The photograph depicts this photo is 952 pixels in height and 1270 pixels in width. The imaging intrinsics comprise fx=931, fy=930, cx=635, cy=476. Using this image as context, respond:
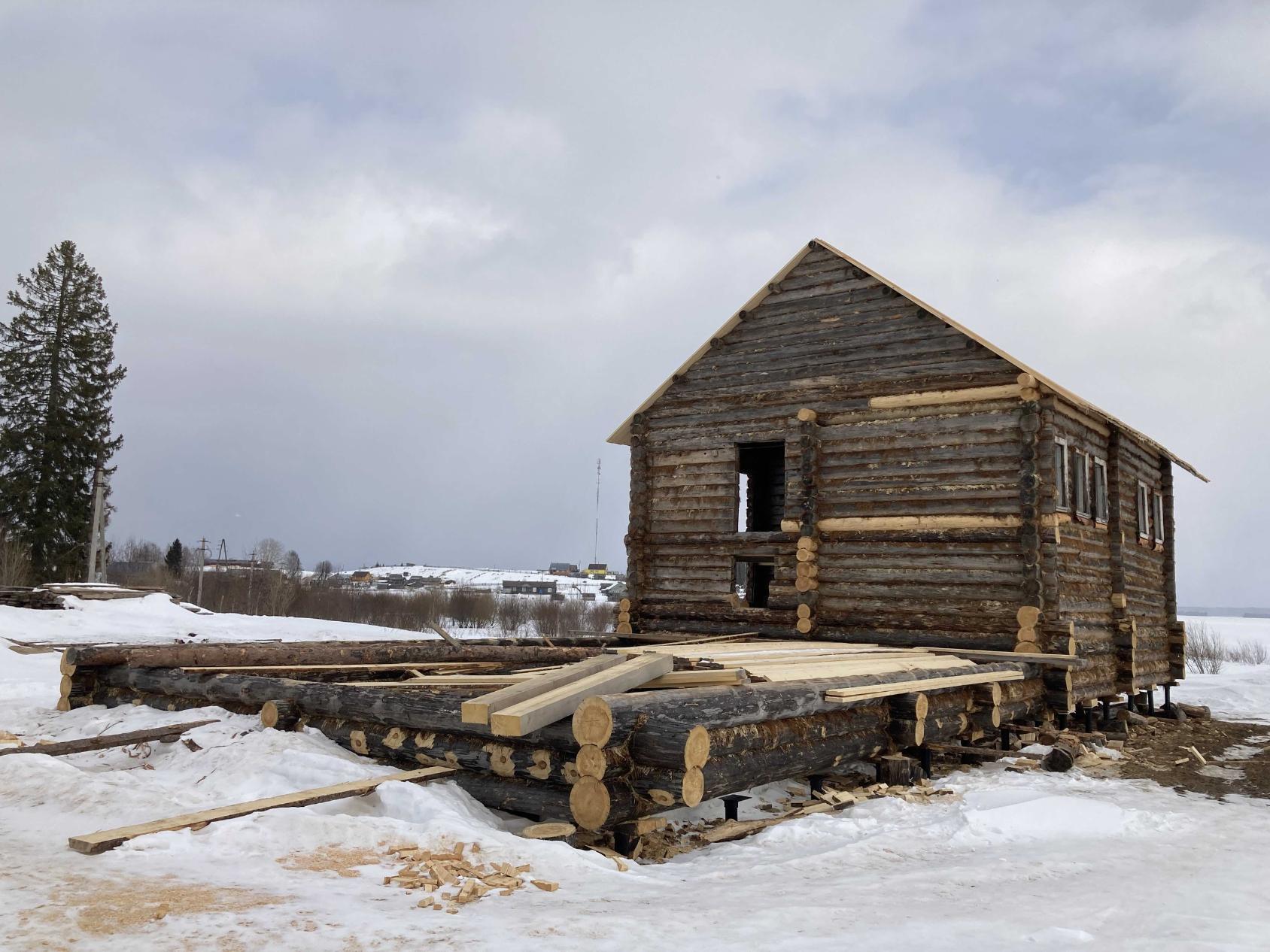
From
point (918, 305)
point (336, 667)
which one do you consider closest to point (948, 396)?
point (918, 305)

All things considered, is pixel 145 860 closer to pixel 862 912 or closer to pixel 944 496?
pixel 862 912

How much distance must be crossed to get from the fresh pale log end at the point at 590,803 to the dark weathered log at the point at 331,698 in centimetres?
38

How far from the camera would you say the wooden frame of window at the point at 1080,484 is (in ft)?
48.3

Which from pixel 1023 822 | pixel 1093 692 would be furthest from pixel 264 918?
pixel 1093 692

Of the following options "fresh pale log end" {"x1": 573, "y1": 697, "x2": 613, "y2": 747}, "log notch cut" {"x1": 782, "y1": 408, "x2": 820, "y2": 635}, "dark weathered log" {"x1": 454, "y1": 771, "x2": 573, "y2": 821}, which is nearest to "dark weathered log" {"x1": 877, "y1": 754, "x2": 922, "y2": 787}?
"dark weathered log" {"x1": 454, "y1": 771, "x2": 573, "y2": 821}

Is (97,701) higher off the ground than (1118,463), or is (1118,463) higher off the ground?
(1118,463)

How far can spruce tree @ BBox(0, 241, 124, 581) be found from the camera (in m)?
37.9

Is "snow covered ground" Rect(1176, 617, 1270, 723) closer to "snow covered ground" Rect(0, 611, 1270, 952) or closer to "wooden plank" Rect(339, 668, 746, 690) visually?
"snow covered ground" Rect(0, 611, 1270, 952)

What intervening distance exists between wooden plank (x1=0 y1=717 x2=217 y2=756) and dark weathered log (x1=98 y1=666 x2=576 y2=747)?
0.61 meters

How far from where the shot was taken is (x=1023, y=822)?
7.82 m

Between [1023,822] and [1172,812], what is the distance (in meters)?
2.08

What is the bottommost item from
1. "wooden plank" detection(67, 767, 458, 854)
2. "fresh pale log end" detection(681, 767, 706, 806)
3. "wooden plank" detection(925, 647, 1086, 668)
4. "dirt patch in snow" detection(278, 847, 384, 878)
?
"dirt patch in snow" detection(278, 847, 384, 878)

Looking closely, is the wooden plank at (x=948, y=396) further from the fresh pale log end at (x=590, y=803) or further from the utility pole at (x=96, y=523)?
the utility pole at (x=96, y=523)

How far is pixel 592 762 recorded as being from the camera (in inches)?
257
